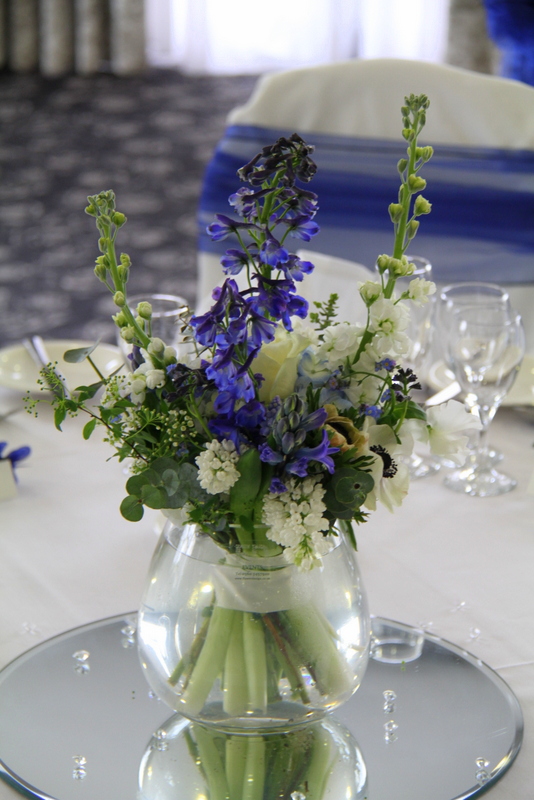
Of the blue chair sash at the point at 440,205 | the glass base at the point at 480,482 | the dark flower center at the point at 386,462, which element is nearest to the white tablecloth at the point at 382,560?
the glass base at the point at 480,482

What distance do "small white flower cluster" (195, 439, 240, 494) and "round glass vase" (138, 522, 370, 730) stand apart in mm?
69

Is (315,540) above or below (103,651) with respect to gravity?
above

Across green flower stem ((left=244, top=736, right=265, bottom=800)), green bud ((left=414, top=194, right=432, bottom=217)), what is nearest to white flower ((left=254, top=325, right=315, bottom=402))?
green bud ((left=414, top=194, right=432, bottom=217))

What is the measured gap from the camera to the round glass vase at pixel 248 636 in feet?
1.95

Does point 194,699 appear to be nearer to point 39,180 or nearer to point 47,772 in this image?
point 47,772

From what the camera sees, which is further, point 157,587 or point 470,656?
point 470,656

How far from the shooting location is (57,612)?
824mm

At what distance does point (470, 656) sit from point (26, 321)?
118 inches

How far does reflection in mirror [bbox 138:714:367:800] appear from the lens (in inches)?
23.5

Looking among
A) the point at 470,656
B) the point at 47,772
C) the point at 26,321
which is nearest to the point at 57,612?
the point at 47,772

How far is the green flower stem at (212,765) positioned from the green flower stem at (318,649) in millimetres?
86

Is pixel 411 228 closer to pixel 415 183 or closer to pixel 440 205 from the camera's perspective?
pixel 415 183

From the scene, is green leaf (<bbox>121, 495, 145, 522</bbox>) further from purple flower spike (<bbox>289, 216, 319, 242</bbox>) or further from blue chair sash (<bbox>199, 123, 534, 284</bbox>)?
blue chair sash (<bbox>199, 123, 534, 284</bbox>)

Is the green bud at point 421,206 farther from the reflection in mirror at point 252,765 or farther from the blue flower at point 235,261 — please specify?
the reflection in mirror at point 252,765
